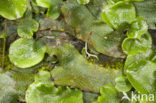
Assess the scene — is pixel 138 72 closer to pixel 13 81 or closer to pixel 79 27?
pixel 79 27

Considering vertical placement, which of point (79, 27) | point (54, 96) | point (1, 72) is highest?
point (79, 27)

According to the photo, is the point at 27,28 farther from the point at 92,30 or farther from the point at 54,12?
the point at 92,30

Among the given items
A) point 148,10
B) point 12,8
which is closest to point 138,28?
point 148,10

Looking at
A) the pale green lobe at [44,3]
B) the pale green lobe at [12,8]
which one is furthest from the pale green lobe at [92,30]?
the pale green lobe at [12,8]

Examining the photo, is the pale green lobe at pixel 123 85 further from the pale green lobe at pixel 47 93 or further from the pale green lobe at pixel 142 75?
the pale green lobe at pixel 47 93

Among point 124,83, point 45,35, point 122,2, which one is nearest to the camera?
point 122,2

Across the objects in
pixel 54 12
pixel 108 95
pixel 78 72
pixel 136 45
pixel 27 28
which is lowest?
pixel 108 95

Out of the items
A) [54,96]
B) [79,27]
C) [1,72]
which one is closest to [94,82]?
[54,96]
